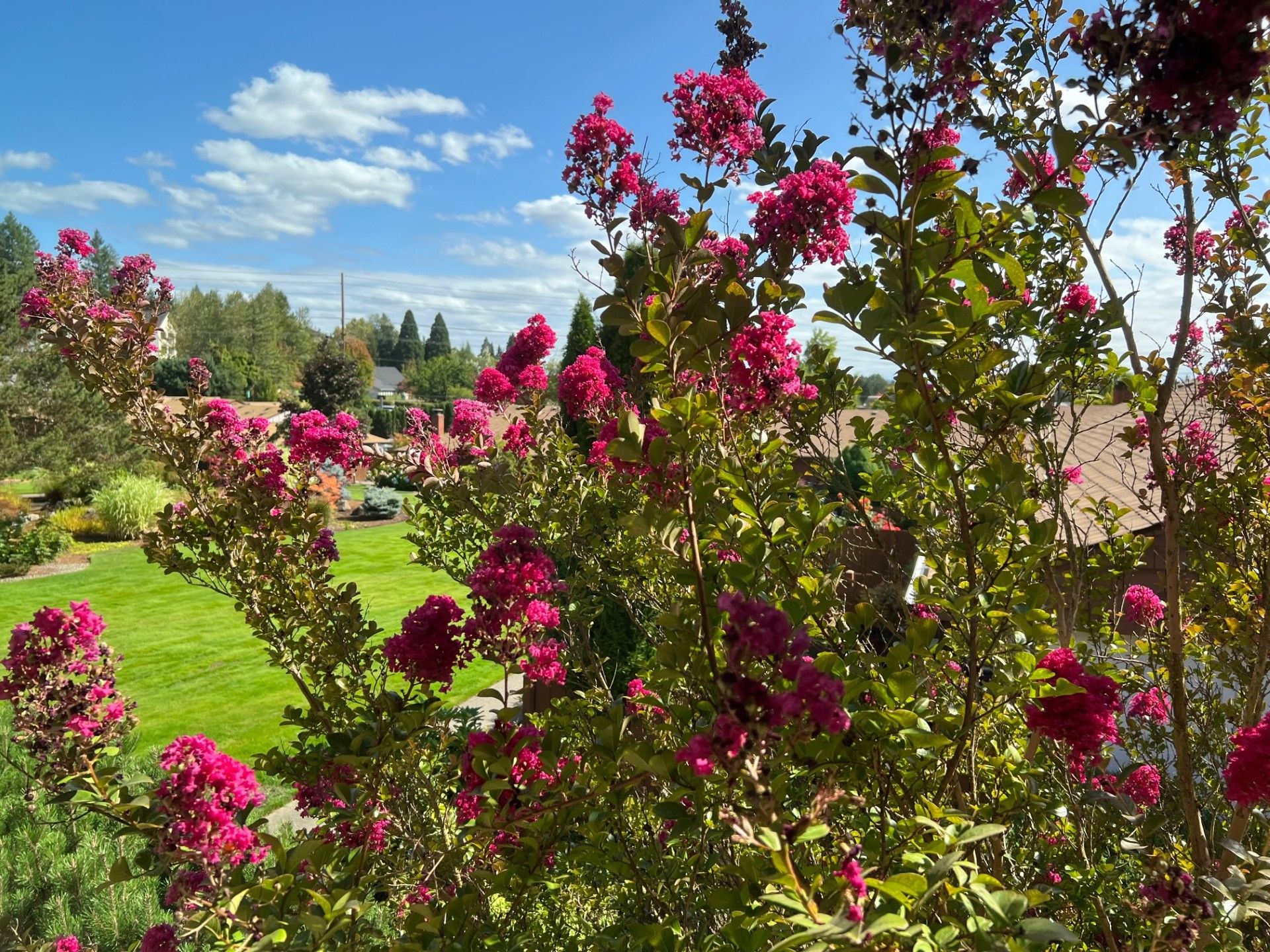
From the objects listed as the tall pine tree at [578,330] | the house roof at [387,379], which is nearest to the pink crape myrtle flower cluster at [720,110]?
the tall pine tree at [578,330]

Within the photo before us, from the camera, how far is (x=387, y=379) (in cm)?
7581

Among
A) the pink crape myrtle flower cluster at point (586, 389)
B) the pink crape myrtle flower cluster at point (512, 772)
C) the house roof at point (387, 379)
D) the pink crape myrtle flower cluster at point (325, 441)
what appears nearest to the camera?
the pink crape myrtle flower cluster at point (512, 772)

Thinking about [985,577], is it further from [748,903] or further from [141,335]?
[141,335]

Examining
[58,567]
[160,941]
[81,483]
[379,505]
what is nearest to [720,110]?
[160,941]

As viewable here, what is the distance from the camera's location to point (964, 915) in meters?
1.09

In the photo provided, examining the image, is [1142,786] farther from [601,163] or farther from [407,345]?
[407,345]

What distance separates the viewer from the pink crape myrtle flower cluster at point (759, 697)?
0.76m

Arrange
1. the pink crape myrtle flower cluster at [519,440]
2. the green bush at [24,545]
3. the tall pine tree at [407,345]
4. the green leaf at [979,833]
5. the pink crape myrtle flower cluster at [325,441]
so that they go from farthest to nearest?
1. the tall pine tree at [407,345]
2. the green bush at [24,545]
3. the pink crape myrtle flower cluster at [519,440]
4. the pink crape myrtle flower cluster at [325,441]
5. the green leaf at [979,833]

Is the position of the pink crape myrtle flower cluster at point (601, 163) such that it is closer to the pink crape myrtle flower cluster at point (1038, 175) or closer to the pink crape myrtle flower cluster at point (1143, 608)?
the pink crape myrtle flower cluster at point (1038, 175)

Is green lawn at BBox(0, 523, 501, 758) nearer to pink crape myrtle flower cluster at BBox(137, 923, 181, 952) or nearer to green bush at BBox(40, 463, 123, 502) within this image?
pink crape myrtle flower cluster at BBox(137, 923, 181, 952)

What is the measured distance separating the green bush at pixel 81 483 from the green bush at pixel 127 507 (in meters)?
1.63

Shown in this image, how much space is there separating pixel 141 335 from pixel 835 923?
268 cm

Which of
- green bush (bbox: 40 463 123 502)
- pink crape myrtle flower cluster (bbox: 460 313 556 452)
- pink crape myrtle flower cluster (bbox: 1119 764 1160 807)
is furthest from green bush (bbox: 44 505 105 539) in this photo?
pink crape myrtle flower cluster (bbox: 1119 764 1160 807)

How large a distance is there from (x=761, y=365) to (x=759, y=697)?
107 cm
